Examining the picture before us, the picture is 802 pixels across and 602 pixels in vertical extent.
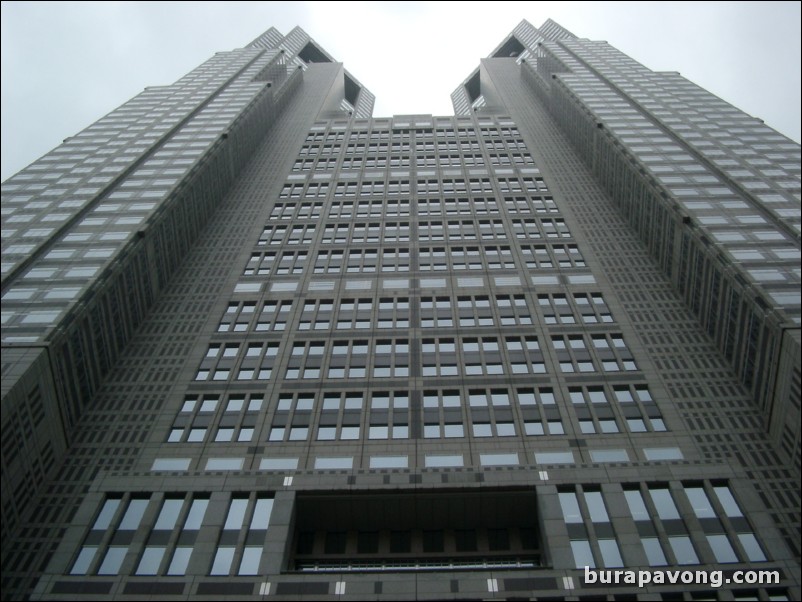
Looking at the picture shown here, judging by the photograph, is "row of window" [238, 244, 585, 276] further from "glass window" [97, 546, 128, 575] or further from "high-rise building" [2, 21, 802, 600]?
"glass window" [97, 546, 128, 575]

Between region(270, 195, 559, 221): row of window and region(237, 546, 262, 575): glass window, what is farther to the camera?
region(270, 195, 559, 221): row of window

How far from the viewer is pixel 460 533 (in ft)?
132

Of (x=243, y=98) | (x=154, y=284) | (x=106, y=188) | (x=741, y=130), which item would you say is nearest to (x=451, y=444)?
(x=154, y=284)

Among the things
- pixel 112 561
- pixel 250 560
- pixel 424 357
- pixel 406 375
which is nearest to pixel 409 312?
pixel 424 357

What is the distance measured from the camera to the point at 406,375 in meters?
48.9

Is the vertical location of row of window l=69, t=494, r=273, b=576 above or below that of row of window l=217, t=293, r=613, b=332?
below

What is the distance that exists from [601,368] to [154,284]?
119ft

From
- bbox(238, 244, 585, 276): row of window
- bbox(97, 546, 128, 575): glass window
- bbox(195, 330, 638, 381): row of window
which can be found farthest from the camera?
bbox(238, 244, 585, 276): row of window

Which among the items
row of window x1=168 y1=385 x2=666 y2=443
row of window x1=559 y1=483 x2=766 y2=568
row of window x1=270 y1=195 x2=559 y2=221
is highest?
row of window x1=270 y1=195 x2=559 y2=221

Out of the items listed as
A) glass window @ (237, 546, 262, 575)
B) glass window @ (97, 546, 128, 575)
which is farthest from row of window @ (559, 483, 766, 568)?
glass window @ (97, 546, 128, 575)

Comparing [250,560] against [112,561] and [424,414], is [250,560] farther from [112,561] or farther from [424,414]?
[424,414]

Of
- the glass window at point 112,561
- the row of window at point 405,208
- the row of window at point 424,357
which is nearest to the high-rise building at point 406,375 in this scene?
the glass window at point 112,561

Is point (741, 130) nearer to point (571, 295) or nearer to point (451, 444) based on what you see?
point (571, 295)

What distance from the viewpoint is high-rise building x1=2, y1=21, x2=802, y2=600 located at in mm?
35938
